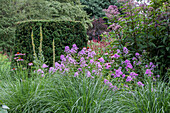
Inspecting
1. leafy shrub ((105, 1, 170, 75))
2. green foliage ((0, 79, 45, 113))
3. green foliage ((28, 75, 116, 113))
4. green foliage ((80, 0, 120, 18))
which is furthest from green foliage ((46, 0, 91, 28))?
green foliage ((28, 75, 116, 113))

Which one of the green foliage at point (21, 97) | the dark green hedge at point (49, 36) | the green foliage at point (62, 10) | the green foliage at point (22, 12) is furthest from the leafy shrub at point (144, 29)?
the green foliage at point (62, 10)

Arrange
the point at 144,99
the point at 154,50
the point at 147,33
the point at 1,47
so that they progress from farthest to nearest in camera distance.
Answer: the point at 1,47
the point at 154,50
the point at 147,33
the point at 144,99

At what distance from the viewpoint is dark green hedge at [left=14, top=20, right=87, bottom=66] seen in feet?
17.1

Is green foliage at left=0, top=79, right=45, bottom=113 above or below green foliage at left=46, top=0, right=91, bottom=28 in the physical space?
below

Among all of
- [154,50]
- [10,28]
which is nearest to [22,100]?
[154,50]

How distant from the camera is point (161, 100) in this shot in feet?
6.49

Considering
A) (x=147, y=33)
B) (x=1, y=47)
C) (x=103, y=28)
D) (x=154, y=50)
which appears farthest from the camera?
(x=103, y=28)

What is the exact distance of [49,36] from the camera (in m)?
5.42

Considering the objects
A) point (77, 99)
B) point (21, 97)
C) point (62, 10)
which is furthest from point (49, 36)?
point (62, 10)

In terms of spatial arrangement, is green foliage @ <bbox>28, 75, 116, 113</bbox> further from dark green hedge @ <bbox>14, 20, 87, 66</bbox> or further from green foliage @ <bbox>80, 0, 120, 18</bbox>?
green foliage @ <bbox>80, 0, 120, 18</bbox>

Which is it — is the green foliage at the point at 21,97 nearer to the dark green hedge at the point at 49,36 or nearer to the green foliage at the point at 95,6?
the dark green hedge at the point at 49,36

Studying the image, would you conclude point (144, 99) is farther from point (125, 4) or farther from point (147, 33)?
point (125, 4)

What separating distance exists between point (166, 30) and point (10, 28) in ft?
33.1

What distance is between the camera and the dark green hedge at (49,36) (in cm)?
521
